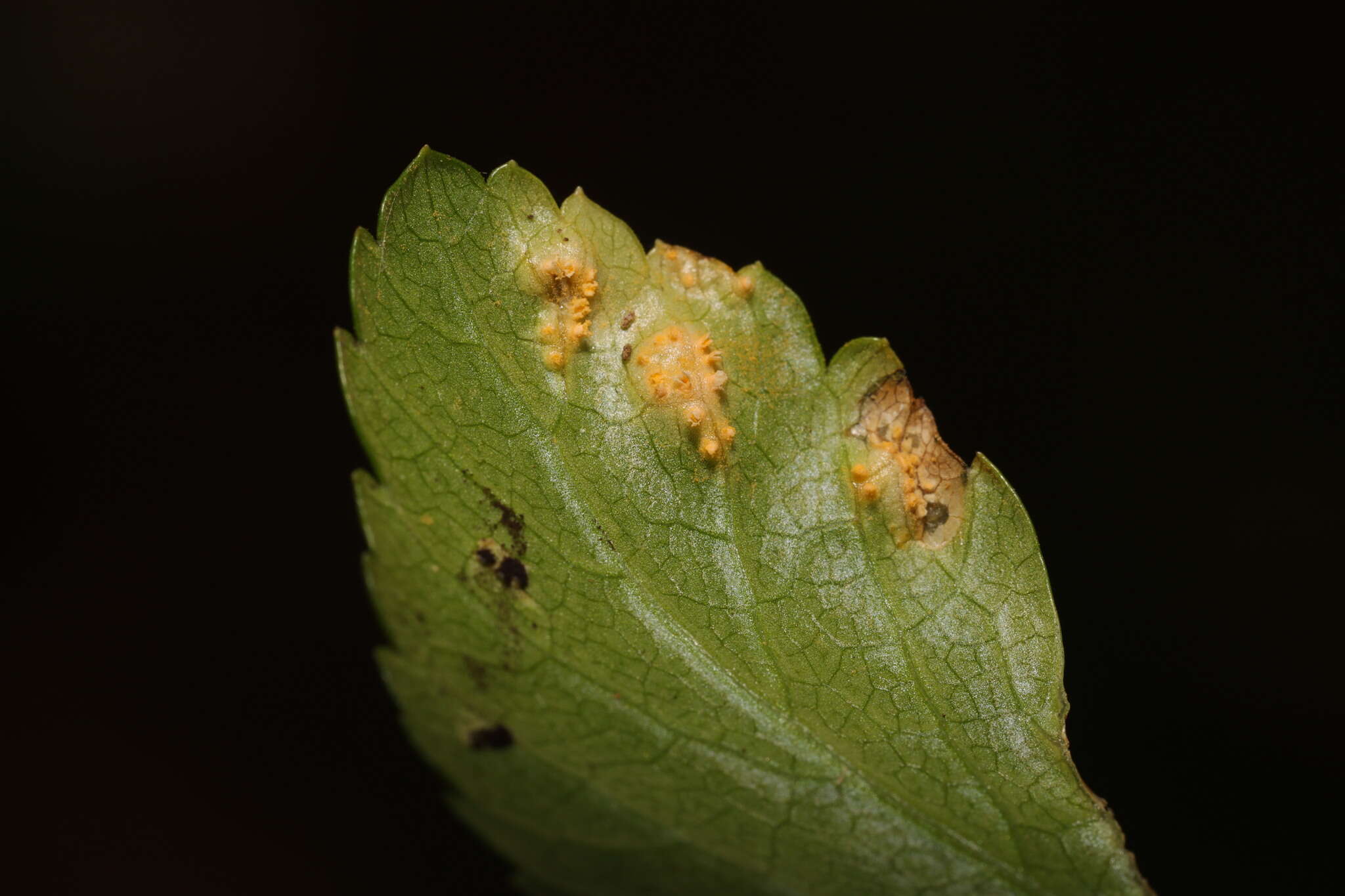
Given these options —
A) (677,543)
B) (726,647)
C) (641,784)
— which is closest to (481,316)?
(677,543)

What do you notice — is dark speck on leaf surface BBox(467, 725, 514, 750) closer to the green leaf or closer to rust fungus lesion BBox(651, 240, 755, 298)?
the green leaf

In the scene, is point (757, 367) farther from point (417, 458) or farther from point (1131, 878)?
point (1131, 878)

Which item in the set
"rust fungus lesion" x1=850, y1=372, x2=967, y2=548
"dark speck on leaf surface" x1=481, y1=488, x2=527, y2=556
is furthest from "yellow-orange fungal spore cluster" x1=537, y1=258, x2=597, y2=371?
"rust fungus lesion" x1=850, y1=372, x2=967, y2=548

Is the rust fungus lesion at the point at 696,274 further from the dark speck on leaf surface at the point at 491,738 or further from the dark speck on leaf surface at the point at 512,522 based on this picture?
the dark speck on leaf surface at the point at 491,738

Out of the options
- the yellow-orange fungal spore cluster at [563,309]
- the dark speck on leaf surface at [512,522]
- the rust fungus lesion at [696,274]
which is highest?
the rust fungus lesion at [696,274]

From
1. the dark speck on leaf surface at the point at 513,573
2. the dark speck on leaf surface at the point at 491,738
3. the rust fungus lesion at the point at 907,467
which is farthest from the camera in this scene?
the rust fungus lesion at the point at 907,467

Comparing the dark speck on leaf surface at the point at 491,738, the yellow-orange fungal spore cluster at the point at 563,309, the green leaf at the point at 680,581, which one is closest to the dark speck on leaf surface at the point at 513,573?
the green leaf at the point at 680,581

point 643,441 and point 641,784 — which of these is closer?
point 641,784
